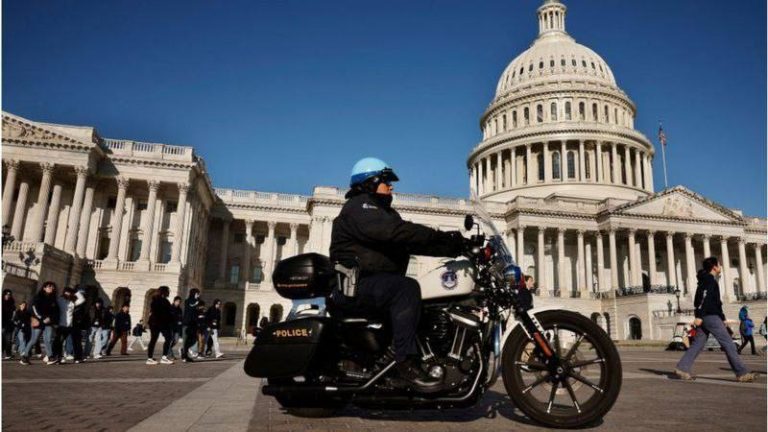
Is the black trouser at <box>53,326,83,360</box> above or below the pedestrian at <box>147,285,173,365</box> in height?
below

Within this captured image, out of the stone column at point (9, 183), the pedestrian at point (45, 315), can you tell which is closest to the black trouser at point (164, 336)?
the pedestrian at point (45, 315)

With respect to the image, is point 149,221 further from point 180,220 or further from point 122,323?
point 122,323

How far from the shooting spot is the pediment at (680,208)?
56625 mm

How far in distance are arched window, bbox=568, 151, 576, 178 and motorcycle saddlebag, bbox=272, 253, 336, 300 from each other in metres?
70.2

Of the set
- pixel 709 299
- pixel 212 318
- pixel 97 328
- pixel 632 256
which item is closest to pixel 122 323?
pixel 97 328

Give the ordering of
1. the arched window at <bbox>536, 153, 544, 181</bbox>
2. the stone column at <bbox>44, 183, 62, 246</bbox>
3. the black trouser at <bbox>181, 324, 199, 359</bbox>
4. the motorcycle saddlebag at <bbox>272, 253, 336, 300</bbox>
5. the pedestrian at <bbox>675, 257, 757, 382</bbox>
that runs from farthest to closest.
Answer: the arched window at <bbox>536, 153, 544, 181</bbox>, the stone column at <bbox>44, 183, 62, 246</bbox>, the black trouser at <bbox>181, 324, 199, 359</bbox>, the pedestrian at <bbox>675, 257, 757, 382</bbox>, the motorcycle saddlebag at <bbox>272, 253, 336, 300</bbox>

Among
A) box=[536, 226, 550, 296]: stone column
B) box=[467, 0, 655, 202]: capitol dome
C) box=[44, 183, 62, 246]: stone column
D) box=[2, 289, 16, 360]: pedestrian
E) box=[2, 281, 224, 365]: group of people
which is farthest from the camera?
box=[467, 0, 655, 202]: capitol dome

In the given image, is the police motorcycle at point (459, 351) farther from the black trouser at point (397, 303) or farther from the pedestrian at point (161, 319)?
the pedestrian at point (161, 319)

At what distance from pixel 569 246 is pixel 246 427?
60527mm

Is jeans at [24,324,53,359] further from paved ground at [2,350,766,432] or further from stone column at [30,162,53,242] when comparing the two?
stone column at [30,162,53,242]

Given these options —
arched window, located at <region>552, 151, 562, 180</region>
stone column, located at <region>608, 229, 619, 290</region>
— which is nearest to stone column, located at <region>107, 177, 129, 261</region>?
stone column, located at <region>608, 229, 619, 290</region>

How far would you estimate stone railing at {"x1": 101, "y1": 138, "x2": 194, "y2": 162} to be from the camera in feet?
146

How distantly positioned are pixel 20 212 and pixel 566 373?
48.2 metres

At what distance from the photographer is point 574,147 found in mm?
71062
